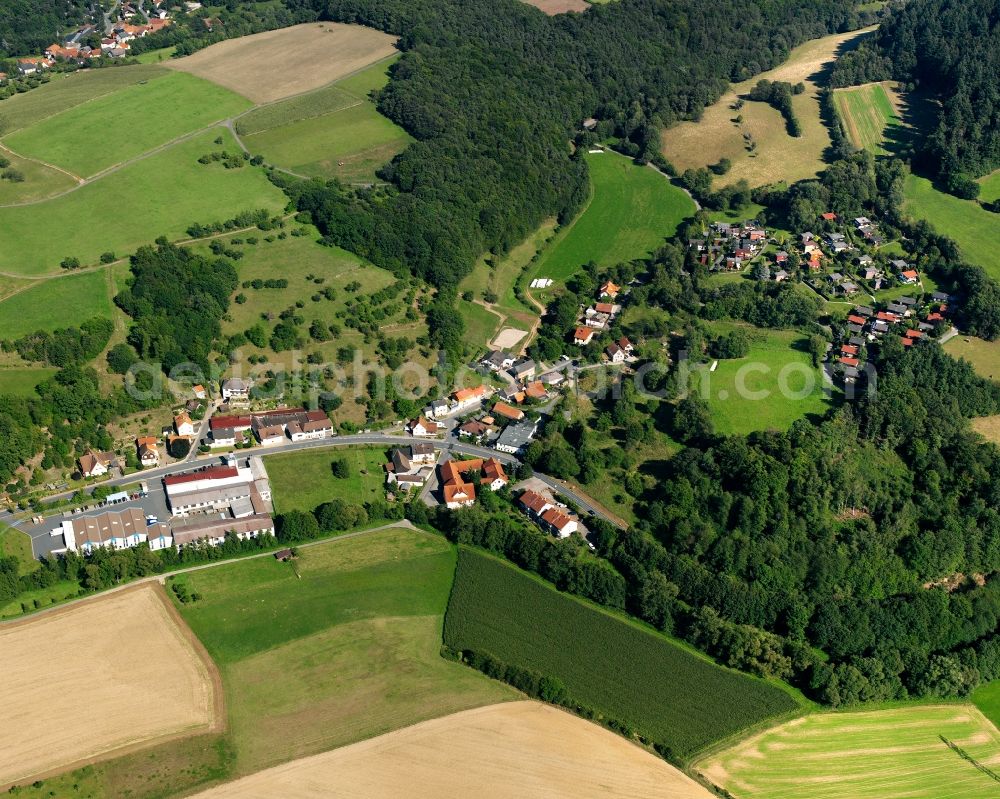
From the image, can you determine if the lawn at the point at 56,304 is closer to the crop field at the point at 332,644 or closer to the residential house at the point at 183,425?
the residential house at the point at 183,425

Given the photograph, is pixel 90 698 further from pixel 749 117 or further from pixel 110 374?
pixel 749 117

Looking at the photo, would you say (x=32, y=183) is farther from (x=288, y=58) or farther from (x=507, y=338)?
(x=507, y=338)

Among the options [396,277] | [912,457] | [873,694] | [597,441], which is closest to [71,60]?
[396,277]

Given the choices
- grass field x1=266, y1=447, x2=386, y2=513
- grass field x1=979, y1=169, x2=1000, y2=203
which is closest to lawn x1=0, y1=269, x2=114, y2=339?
grass field x1=266, y1=447, x2=386, y2=513

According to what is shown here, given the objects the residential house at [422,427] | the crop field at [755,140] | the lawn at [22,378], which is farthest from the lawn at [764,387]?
the lawn at [22,378]

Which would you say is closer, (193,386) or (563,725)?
(563,725)

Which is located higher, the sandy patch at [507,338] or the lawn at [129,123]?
the lawn at [129,123]
